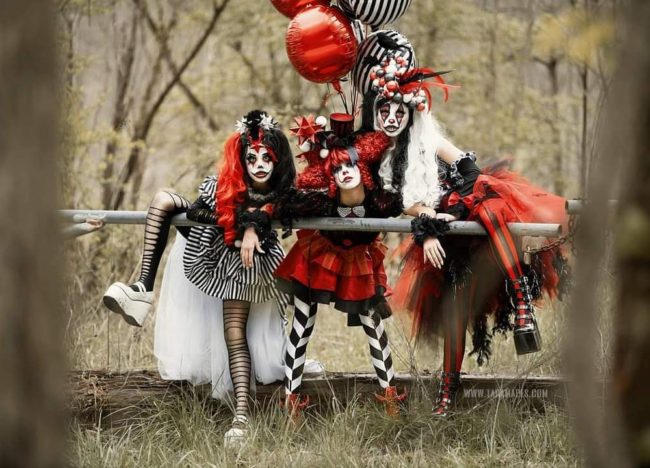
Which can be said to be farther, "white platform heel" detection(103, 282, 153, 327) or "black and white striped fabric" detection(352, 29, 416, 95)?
"black and white striped fabric" detection(352, 29, 416, 95)

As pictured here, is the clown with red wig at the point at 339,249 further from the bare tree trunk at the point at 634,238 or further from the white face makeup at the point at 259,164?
the bare tree trunk at the point at 634,238

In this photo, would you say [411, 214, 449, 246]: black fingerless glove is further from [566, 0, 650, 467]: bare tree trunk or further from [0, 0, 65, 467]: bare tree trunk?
[0, 0, 65, 467]: bare tree trunk

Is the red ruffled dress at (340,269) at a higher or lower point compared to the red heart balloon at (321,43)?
lower

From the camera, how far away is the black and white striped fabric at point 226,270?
15.5 feet

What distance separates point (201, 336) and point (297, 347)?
24.7 inches

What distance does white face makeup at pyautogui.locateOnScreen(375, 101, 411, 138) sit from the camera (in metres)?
4.54

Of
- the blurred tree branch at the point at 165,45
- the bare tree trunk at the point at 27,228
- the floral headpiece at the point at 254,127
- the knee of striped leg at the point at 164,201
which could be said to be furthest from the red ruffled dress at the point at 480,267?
the blurred tree branch at the point at 165,45

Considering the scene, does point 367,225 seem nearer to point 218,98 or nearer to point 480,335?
point 480,335

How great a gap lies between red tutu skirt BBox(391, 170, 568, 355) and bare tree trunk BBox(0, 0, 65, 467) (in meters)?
2.96

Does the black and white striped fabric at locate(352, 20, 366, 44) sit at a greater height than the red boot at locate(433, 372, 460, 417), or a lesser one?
greater

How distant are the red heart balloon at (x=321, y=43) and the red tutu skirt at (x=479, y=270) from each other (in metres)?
0.88

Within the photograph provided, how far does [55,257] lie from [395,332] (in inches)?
180

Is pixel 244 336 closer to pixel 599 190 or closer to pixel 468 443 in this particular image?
pixel 468 443

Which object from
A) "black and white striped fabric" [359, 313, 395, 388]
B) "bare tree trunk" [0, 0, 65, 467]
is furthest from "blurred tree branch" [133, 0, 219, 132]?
"bare tree trunk" [0, 0, 65, 467]
